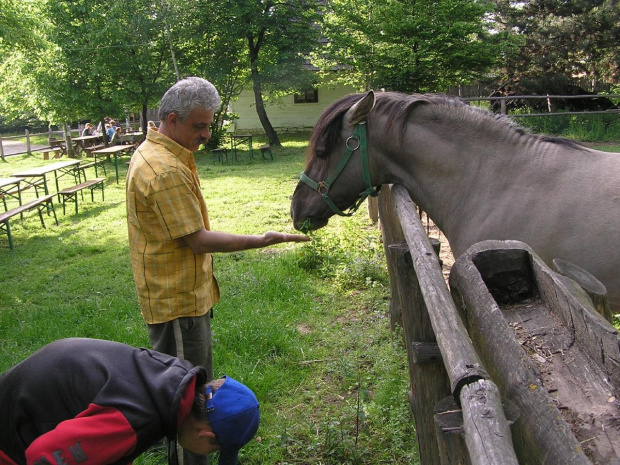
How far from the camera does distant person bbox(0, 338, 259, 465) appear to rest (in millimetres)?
1520

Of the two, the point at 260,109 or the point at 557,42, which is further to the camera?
the point at 260,109

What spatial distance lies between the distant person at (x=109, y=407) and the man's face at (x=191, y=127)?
3.80 ft

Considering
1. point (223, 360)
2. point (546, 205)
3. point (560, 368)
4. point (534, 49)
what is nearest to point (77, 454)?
point (560, 368)

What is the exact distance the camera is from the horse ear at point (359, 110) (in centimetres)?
299

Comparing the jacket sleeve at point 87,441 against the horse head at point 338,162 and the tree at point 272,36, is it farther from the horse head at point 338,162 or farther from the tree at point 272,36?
the tree at point 272,36

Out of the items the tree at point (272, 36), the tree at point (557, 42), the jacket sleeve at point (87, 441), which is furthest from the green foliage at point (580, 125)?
the jacket sleeve at point (87, 441)

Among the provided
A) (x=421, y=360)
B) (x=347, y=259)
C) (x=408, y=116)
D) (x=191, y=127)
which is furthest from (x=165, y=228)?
(x=347, y=259)

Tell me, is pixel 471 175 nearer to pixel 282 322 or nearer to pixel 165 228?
pixel 165 228

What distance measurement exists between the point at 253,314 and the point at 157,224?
2.53 m

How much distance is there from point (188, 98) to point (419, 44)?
1474 cm

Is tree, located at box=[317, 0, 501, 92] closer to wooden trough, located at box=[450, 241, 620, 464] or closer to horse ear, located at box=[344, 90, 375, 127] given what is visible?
horse ear, located at box=[344, 90, 375, 127]

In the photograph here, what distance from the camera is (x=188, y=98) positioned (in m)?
2.47

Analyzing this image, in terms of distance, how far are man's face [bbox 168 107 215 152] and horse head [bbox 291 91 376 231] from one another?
2.81ft

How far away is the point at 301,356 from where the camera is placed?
14.1 ft
